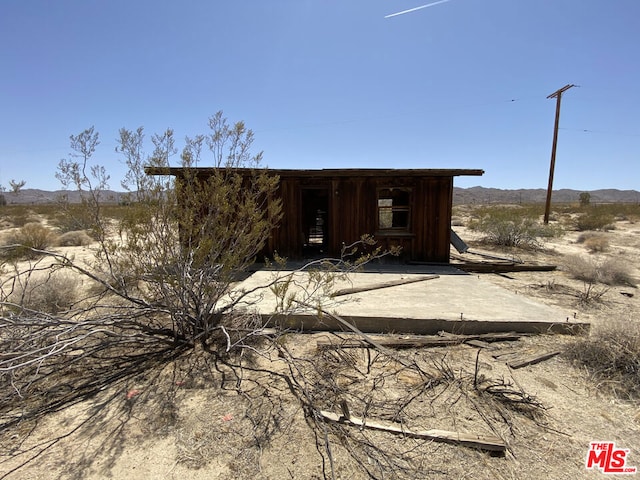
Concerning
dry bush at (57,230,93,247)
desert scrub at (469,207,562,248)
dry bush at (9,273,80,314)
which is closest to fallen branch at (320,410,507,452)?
dry bush at (9,273,80,314)

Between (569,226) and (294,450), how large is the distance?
82.5ft

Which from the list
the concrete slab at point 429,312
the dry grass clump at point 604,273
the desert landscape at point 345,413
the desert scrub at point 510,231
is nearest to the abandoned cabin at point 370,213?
the concrete slab at point 429,312

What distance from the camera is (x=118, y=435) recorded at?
2.51m

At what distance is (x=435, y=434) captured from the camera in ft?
8.18

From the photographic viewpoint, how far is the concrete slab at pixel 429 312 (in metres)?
4.41

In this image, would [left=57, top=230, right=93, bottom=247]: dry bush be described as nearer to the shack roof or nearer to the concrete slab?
the shack roof

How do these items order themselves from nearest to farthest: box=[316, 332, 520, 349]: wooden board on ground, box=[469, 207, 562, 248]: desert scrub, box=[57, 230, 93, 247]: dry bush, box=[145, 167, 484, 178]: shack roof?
box=[316, 332, 520, 349]: wooden board on ground < box=[145, 167, 484, 178]: shack roof < box=[469, 207, 562, 248]: desert scrub < box=[57, 230, 93, 247]: dry bush

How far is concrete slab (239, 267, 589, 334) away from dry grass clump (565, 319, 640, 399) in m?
0.67

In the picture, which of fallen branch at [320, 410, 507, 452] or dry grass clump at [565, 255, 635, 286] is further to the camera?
dry grass clump at [565, 255, 635, 286]

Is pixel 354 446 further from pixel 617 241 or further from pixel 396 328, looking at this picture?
pixel 617 241

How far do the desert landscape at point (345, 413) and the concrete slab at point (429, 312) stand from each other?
0.65 ft

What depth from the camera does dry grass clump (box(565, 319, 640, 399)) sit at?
10.5 feet

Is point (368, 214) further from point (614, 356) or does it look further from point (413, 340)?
point (614, 356)

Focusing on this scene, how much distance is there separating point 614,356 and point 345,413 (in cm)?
303
